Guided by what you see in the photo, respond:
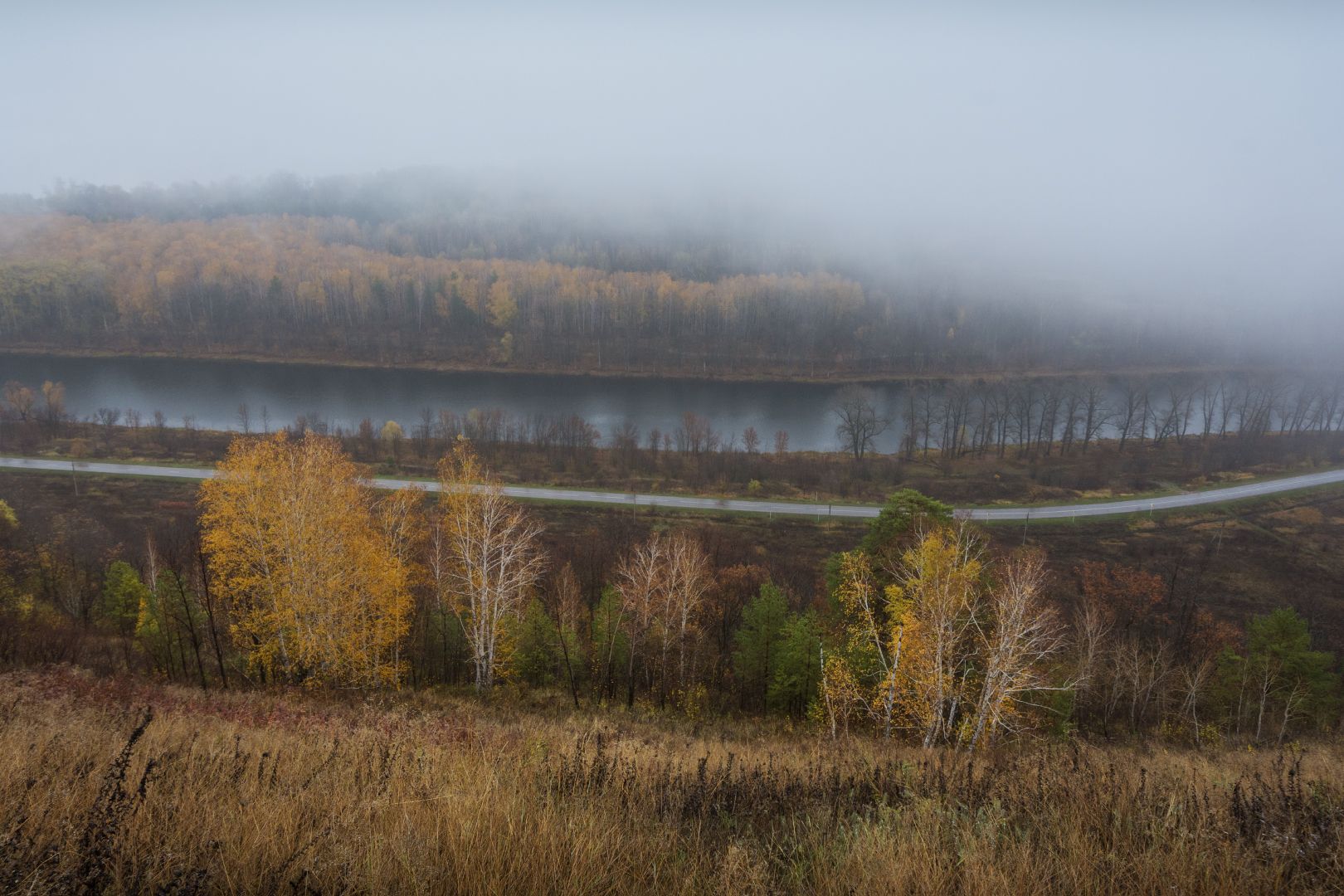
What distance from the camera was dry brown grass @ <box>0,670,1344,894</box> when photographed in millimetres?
2947

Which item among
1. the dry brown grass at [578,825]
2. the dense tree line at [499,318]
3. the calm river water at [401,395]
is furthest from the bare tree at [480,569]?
the dense tree line at [499,318]

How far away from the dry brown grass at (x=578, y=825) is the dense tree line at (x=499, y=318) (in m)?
85.2

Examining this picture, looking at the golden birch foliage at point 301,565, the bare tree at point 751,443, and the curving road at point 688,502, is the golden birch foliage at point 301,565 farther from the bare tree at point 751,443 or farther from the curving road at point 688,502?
the bare tree at point 751,443

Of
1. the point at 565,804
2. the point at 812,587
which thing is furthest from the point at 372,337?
the point at 565,804

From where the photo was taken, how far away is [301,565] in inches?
574

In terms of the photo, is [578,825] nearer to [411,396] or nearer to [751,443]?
[751,443]

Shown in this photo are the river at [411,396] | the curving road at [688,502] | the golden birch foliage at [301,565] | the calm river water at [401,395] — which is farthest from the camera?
the calm river water at [401,395]

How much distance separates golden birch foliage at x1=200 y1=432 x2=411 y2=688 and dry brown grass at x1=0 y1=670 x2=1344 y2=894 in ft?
29.5

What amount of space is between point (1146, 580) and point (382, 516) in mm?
33148

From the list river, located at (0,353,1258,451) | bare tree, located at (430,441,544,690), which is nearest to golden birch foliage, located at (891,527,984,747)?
bare tree, located at (430,441,544,690)

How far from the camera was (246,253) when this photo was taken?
115m

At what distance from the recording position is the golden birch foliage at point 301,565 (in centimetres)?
1428

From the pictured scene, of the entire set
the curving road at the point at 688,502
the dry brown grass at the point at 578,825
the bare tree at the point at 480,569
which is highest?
the dry brown grass at the point at 578,825

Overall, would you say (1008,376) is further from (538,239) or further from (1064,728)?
(538,239)
